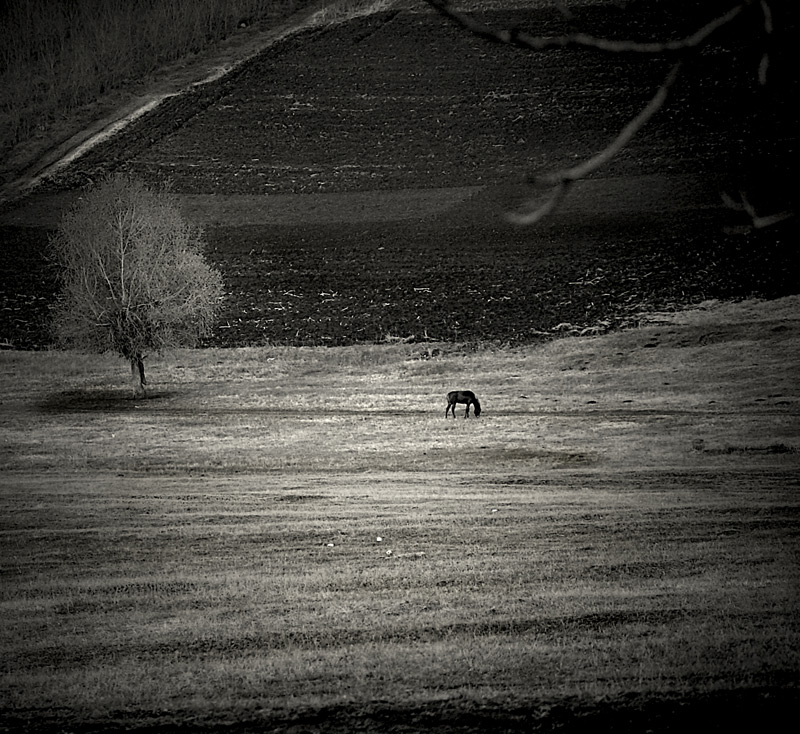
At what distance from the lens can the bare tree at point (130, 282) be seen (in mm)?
43750

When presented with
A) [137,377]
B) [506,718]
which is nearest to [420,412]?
[137,377]

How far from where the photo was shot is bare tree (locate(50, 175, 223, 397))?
144ft

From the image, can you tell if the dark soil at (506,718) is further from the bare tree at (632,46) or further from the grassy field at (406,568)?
the bare tree at (632,46)

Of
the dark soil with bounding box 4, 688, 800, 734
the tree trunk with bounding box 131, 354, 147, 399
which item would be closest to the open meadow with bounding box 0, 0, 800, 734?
the dark soil with bounding box 4, 688, 800, 734

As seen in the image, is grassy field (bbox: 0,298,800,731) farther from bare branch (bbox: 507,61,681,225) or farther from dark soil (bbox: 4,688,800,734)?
bare branch (bbox: 507,61,681,225)

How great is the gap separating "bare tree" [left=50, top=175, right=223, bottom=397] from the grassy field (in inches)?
258

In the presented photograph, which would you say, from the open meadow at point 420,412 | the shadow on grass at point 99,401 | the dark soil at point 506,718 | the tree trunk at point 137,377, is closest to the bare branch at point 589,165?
the open meadow at point 420,412

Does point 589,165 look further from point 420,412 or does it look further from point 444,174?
point 444,174

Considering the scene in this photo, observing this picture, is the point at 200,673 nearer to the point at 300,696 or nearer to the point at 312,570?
the point at 300,696

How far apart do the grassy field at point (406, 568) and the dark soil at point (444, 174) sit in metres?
20.7

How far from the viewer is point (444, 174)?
73.4 meters

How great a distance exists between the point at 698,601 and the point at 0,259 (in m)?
65.5

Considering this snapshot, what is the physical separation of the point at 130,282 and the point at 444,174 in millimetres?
35622

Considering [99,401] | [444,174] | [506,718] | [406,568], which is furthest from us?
[444,174]
